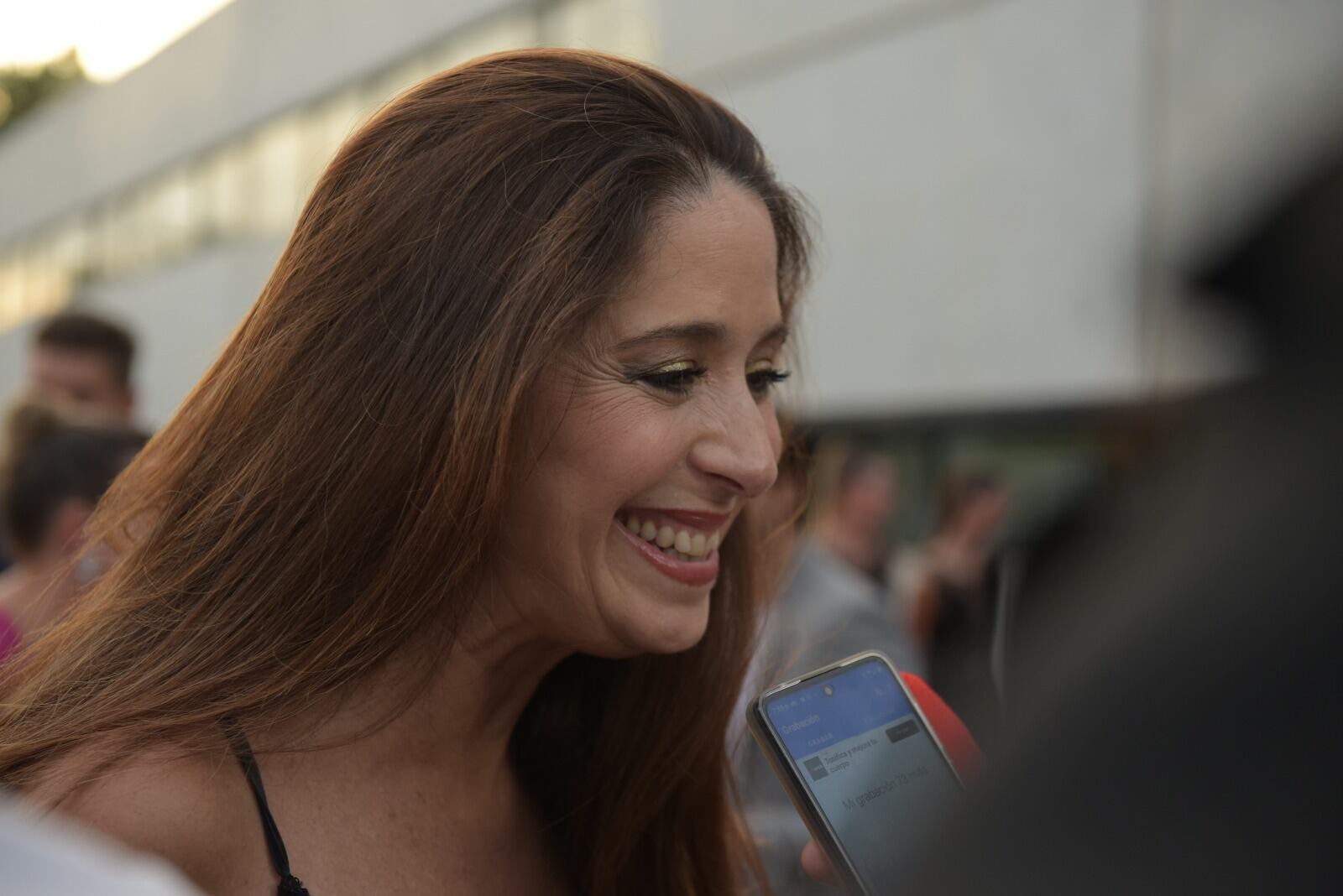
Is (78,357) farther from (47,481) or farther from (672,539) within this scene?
(672,539)

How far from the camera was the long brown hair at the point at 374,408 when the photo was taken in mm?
1692

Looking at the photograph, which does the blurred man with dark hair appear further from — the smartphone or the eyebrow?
the smartphone

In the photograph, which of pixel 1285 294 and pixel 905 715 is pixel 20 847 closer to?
pixel 1285 294

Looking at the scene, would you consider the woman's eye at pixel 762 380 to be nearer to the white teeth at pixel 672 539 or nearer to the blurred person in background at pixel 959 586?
the white teeth at pixel 672 539

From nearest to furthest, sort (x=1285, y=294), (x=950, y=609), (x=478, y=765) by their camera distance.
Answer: (x=1285, y=294), (x=478, y=765), (x=950, y=609)

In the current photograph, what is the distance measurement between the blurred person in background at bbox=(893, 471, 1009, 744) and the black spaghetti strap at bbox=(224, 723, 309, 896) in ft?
13.3

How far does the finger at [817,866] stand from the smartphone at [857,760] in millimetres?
74

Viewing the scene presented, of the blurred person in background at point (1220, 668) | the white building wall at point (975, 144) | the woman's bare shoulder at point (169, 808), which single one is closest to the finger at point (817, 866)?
the woman's bare shoulder at point (169, 808)

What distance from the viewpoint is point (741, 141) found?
2035mm

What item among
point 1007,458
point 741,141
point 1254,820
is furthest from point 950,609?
point 1254,820

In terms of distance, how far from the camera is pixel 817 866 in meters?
1.69

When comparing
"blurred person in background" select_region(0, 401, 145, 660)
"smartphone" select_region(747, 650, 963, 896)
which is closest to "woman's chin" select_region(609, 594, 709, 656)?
"smartphone" select_region(747, 650, 963, 896)

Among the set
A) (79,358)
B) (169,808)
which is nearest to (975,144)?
(79,358)

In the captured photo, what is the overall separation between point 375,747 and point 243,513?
375mm
